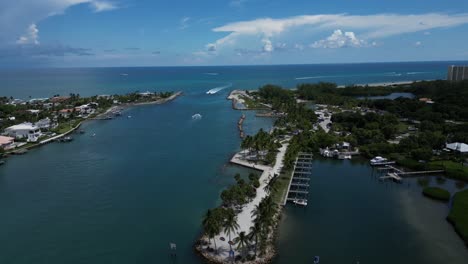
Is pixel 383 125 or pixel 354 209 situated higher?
pixel 383 125

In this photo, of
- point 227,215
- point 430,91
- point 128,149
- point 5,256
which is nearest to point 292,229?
point 227,215

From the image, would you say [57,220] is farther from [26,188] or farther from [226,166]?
[226,166]

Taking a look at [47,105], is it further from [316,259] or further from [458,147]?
[458,147]

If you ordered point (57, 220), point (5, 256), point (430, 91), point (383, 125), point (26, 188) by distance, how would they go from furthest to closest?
point (430, 91)
point (383, 125)
point (26, 188)
point (57, 220)
point (5, 256)

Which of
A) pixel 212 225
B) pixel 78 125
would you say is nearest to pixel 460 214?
pixel 212 225

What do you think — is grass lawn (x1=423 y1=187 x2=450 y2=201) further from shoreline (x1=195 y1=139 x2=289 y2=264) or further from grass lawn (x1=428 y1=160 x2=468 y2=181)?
shoreline (x1=195 y1=139 x2=289 y2=264)

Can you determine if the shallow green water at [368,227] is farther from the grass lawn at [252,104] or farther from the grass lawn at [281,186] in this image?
the grass lawn at [252,104]

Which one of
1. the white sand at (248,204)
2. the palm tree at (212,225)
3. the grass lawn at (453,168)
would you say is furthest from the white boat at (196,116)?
the palm tree at (212,225)

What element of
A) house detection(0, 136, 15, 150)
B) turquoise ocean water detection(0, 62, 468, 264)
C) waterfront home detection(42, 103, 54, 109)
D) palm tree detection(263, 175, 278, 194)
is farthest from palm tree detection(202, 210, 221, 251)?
waterfront home detection(42, 103, 54, 109)
